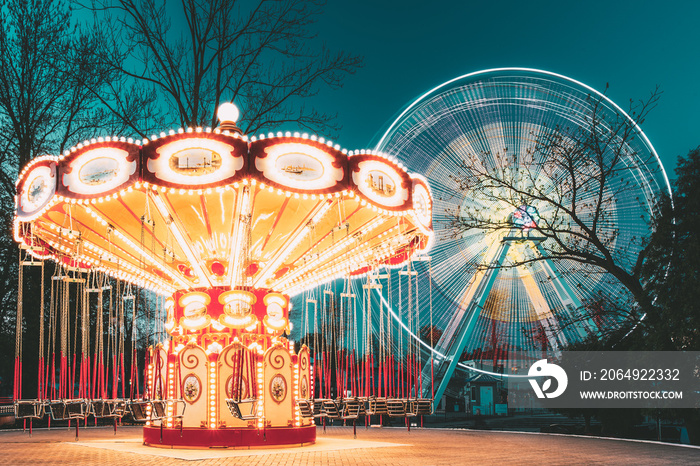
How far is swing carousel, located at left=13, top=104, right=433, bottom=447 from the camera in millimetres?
8961

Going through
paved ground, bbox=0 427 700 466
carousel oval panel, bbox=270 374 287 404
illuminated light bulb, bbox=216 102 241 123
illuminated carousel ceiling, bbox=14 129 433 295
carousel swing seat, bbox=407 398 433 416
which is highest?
illuminated light bulb, bbox=216 102 241 123

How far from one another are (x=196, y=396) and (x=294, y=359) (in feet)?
6.06

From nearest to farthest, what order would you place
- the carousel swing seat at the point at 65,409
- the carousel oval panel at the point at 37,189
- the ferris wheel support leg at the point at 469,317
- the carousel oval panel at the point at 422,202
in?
1. the carousel oval panel at the point at 37,189
2. the carousel swing seat at the point at 65,409
3. the carousel oval panel at the point at 422,202
4. the ferris wheel support leg at the point at 469,317

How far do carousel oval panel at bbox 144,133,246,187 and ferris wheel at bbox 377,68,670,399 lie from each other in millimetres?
8017

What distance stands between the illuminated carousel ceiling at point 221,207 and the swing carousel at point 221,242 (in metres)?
0.02

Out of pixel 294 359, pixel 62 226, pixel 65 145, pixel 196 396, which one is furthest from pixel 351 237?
pixel 65 145

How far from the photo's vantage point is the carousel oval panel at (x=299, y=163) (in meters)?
8.94

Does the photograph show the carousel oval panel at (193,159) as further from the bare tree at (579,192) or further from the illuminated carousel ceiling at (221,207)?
the bare tree at (579,192)

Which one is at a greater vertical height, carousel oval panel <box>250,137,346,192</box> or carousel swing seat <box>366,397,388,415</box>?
carousel oval panel <box>250,137,346,192</box>

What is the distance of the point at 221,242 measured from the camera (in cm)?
1181

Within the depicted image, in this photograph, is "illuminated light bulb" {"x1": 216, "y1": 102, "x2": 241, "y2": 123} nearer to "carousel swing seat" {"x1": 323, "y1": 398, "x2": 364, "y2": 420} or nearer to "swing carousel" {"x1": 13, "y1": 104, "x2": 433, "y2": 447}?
"swing carousel" {"x1": 13, "y1": 104, "x2": 433, "y2": 447}

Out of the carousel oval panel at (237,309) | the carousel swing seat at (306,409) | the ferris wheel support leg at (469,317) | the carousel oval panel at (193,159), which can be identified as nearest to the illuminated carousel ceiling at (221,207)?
the carousel oval panel at (193,159)

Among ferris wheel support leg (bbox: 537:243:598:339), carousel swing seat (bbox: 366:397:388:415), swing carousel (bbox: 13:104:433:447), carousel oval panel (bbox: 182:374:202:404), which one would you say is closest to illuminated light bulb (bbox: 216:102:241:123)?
swing carousel (bbox: 13:104:433:447)

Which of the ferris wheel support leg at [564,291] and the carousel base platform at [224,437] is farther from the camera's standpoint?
the ferris wheel support leg at [564,291]
